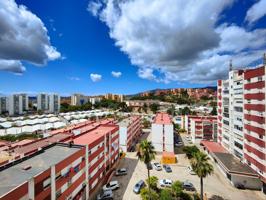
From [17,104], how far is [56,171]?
155m

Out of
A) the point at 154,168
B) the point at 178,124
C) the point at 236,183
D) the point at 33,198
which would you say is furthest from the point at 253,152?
the point at 178,124

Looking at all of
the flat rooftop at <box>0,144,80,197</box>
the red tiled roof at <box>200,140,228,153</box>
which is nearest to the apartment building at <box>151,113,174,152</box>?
the red tiled roof at <box>200,140,228,153</box>

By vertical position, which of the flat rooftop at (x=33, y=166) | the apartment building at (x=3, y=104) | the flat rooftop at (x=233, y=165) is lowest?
the flat rooftop at (x=233, y=165)

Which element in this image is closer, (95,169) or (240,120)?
(95,169)

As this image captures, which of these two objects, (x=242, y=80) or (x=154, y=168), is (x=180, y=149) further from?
(x=242, y=80)

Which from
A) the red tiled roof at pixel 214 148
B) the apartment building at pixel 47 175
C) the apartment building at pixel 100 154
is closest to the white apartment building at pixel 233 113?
the red tiled roof at pixel 214 148

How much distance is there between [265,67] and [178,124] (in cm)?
5887

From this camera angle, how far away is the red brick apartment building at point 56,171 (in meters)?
15.8

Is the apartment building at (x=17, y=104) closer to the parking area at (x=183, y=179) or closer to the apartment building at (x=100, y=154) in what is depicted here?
the apartment building at (x=100, y=154)

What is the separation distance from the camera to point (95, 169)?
1170 inches

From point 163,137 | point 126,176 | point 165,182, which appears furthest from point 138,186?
point 163,137

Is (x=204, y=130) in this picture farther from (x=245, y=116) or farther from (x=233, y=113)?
(x=245, y=116)

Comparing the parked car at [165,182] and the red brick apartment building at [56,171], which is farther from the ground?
the red brick apartment building at [56,171]

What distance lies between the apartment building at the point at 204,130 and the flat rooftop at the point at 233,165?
62.9 feet
